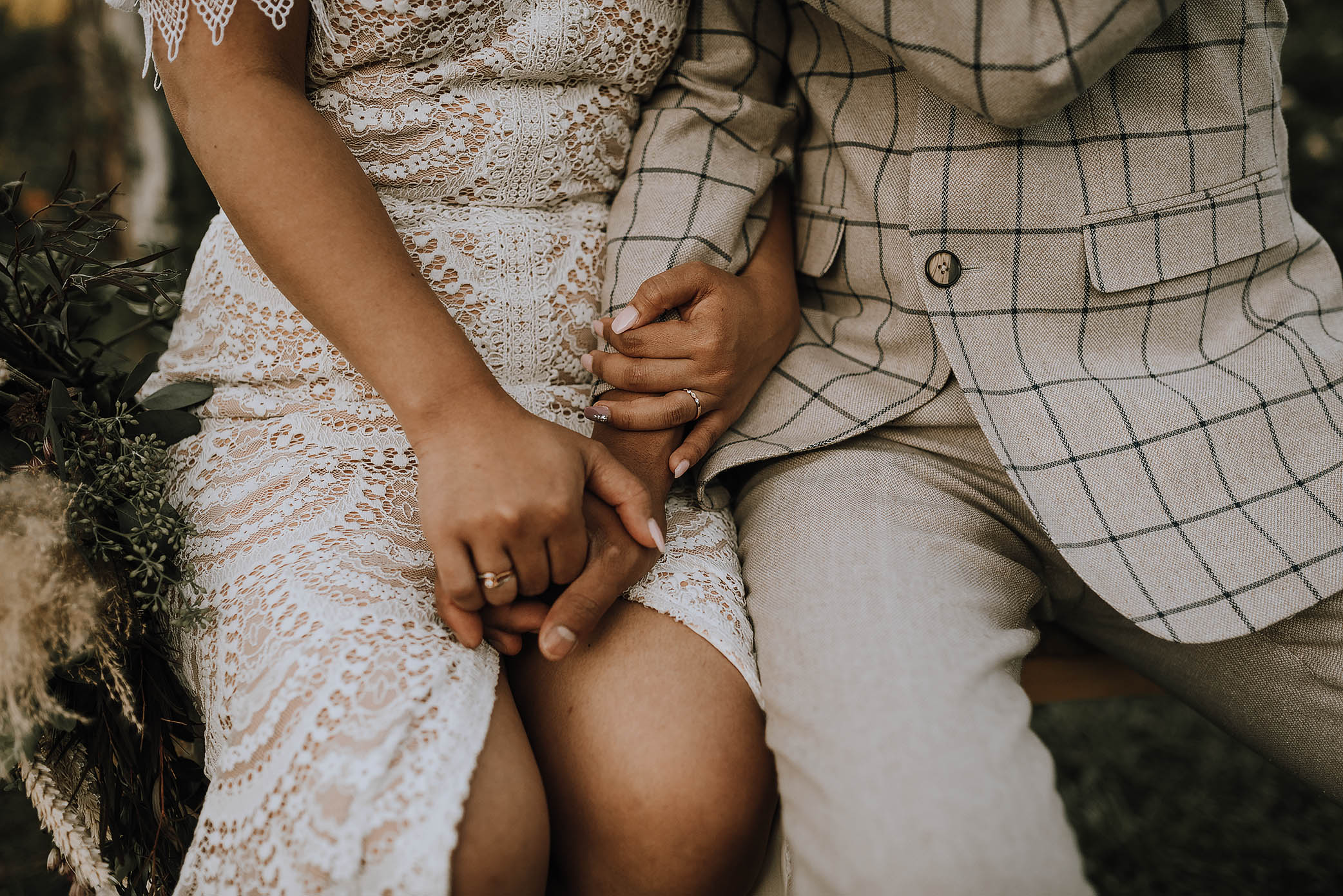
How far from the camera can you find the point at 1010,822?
667 millimetres

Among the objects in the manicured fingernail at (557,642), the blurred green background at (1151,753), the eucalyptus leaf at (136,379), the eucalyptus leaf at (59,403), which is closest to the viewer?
the manicured fingernail at (557,642)

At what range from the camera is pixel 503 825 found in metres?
0.66

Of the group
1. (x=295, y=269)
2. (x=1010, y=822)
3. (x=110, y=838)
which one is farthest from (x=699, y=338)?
(x=110, y=838)

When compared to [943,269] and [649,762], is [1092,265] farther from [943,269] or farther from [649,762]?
[649,762]

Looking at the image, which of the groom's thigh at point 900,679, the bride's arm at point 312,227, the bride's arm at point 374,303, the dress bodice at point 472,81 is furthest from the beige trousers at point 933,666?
the dress bodice at point 472,81

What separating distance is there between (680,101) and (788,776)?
795mm

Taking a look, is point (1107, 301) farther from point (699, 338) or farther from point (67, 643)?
point (67, 643)

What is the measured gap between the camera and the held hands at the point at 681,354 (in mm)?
903

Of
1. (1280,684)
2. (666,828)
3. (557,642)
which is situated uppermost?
(557,642)

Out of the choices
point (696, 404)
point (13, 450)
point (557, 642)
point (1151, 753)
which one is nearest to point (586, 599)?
point (557, 642)

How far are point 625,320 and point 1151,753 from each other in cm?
177

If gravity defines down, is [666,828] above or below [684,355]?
below

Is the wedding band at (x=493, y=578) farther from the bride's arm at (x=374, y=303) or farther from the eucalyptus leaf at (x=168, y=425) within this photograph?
the eucalyptus leaf at (x=168, y=425)

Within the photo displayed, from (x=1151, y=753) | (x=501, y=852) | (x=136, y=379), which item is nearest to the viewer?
(x=501, y=852)
